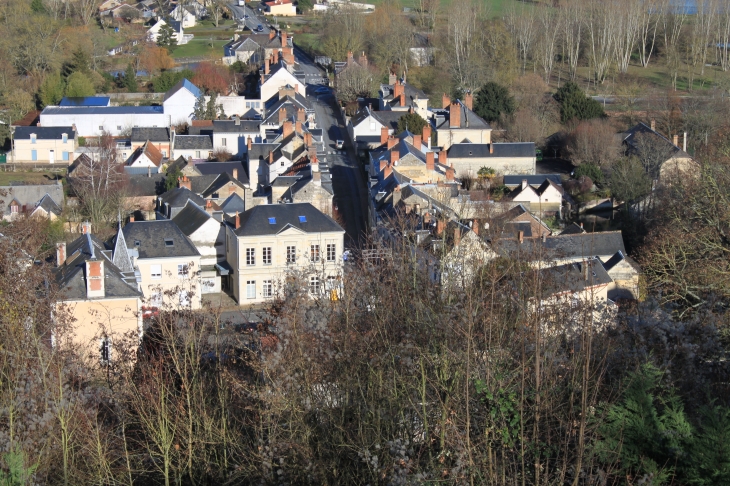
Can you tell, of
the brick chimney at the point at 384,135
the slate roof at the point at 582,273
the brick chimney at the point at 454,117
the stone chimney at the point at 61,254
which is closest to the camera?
the slate roof at the point at 582,273

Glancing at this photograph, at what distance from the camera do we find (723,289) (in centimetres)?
1369

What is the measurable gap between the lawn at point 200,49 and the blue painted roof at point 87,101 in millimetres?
8804

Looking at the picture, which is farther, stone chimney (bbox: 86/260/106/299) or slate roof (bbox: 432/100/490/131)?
slate roof (bbox: 432/100/490/131)

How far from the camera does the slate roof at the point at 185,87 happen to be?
1474 inches

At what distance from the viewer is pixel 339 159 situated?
32.5m

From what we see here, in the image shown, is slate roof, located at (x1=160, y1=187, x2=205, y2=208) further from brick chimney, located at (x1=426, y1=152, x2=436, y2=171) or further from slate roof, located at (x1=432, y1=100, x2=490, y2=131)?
slate roof, located at (x1=432, y1=100, x2=490, y2=131)

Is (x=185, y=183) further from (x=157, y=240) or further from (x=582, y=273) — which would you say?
(x=582, y=273)

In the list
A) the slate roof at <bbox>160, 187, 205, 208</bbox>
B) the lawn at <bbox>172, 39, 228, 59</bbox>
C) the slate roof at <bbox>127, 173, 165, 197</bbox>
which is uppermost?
the lawn at <bbox>172, 39, 228, 59</bbox>

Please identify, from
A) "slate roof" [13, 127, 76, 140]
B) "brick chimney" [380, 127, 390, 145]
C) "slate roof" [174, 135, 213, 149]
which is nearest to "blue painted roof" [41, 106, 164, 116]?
"slate roof" [13, 127, 76, 140]

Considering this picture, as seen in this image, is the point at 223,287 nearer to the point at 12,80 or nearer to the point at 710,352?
the point at 710,352

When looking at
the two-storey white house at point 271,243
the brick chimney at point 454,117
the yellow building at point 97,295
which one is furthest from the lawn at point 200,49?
the yellow building at point 97,295

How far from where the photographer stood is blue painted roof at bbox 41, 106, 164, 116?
120 feet

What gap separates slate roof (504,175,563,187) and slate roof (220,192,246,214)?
8438 millimetres

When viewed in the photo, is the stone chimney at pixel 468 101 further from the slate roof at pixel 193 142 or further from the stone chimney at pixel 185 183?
the stone chimney at pixel 185 183
